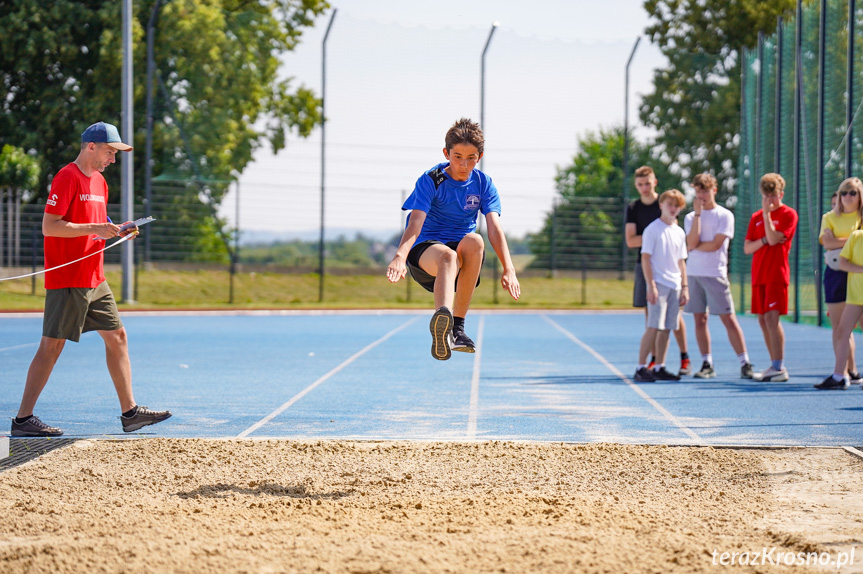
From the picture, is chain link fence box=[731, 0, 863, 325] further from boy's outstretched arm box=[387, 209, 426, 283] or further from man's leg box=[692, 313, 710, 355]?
boy's outstretched arm box=[387, 209, 426, 283]

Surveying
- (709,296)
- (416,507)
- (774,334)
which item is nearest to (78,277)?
(416,507)

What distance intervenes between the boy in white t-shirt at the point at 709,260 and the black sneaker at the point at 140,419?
586 cm

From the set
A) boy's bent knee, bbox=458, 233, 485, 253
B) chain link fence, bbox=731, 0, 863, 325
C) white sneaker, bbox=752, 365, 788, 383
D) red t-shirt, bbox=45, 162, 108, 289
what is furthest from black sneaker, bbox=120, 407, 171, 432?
chain link fence, bbox=731, 0, 863, 325

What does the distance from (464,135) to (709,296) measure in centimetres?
520

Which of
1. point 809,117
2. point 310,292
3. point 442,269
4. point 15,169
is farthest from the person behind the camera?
point 310,292

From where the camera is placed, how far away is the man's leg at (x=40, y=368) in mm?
6641

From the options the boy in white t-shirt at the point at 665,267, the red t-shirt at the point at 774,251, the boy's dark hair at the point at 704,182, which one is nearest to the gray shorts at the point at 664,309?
the boy in white t-shirt at the point at 665,267

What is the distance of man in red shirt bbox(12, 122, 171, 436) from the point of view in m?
6.54

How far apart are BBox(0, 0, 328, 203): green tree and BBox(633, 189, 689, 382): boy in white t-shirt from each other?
A: 76.1 ft

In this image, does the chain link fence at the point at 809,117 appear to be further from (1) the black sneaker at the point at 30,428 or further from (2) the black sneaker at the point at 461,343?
(1) the black sneaker at the point at 30,428

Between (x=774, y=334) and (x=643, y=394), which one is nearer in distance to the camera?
(x=643, y=394)

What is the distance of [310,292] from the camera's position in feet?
98.6

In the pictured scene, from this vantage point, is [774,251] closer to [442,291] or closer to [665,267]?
[665,267]

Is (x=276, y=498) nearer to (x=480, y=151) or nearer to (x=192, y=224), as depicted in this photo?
(x=480, y=151)
